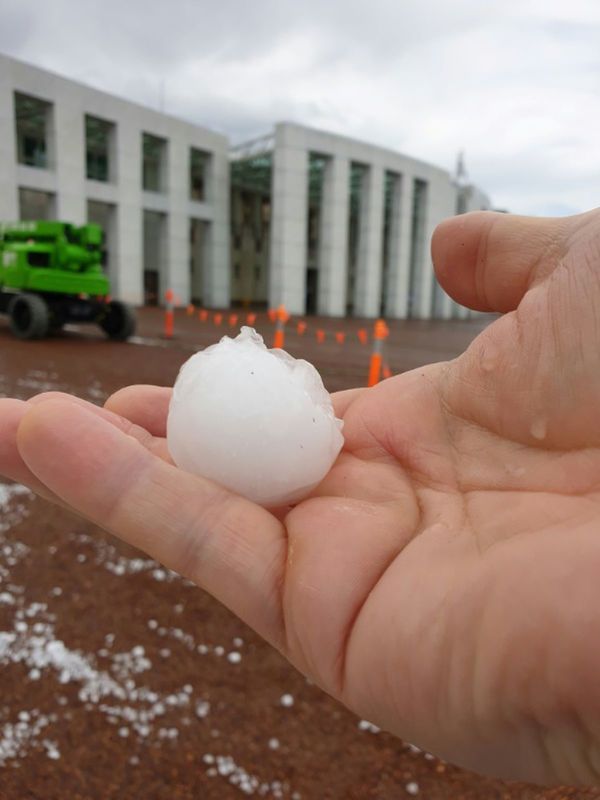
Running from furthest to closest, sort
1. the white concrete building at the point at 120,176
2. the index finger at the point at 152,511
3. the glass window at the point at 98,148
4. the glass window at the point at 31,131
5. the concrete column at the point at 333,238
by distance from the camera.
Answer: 1. the concrete column at the point at 333,238
2. the glass window at the point at 98,148
3. the glass window at the point at 31,131
4. the white concrete building at the point at 120,176
5. the index finger at the point at 152,511

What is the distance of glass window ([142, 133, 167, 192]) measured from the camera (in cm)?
2552

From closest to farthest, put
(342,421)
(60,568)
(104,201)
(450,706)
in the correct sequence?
(450,706) → (342,421) → (60,568) → (104,201)

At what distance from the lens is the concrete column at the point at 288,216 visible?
2547 cm


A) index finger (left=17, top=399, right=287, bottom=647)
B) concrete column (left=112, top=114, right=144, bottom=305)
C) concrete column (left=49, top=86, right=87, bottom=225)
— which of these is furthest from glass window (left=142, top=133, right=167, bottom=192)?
index finger (left=17, top=399, right=287, bottom=647)

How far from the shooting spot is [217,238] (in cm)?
2744

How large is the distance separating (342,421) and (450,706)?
A: 112 cm

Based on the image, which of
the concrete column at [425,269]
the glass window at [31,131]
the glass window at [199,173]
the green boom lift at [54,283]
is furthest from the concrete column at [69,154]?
the concrete column at [425,269]

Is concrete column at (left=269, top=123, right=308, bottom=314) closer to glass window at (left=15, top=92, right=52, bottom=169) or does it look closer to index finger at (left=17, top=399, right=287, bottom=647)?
glass window at (left=15, top=92, right=52, bottom=169)

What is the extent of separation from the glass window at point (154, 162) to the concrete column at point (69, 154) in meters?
3.24

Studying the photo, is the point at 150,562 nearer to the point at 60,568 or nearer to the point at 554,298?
the point at 60,568

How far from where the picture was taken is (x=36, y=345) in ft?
34.8

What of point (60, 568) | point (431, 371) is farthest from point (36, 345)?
point (431, 371)

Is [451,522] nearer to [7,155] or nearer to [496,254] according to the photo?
[496,254]

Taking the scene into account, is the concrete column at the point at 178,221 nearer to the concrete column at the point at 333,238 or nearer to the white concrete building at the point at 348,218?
the white concrete building at the point at 348,218
